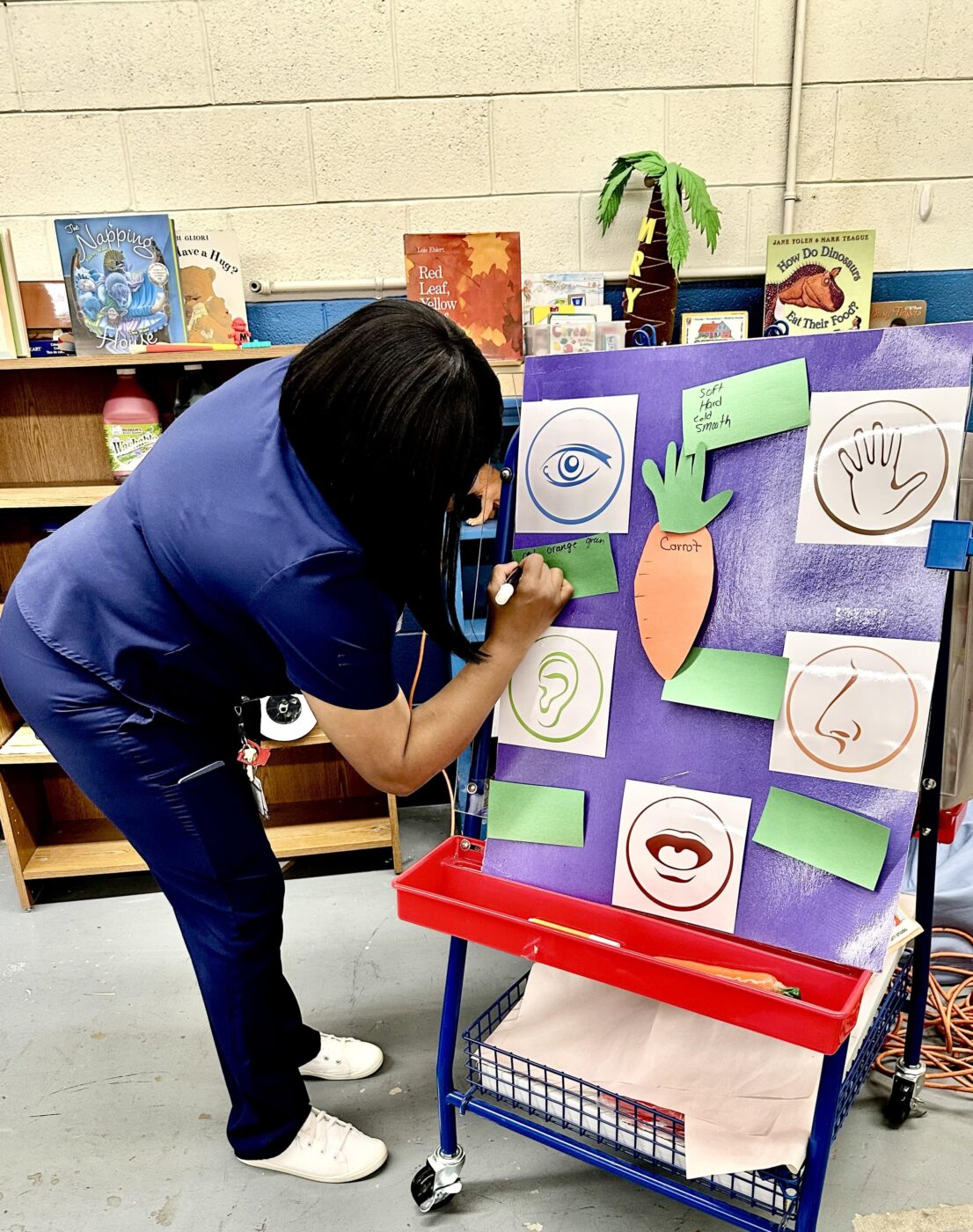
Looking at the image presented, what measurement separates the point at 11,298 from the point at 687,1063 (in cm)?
195

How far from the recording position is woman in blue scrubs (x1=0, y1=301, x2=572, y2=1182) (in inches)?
30.4

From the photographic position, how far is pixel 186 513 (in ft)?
2.84

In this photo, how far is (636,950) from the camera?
0.99 meters

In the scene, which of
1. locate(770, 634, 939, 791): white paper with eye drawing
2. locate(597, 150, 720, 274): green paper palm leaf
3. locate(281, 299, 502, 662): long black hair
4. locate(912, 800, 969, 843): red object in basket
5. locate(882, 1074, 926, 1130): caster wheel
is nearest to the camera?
locate(281, 299, 502, 662): long black hair

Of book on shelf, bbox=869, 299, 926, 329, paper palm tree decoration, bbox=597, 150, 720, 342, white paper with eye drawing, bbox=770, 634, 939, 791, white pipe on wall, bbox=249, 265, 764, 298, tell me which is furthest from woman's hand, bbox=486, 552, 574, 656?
book on shelf, bbox=869, 299, 926, 329

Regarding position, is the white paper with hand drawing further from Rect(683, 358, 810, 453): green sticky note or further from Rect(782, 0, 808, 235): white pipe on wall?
Rect(782, 0, 808, 235): white pipe on wall

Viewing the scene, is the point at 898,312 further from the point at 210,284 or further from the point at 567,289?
the point at 210,284

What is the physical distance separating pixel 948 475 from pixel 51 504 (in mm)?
1718

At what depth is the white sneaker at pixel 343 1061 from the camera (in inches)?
55.7

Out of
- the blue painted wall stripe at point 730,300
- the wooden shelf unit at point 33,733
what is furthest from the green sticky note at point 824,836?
the blue painted wall stripe at point 730,300

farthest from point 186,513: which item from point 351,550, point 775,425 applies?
point 775,425

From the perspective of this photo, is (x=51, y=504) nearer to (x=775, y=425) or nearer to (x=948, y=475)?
(x=775, y=425)

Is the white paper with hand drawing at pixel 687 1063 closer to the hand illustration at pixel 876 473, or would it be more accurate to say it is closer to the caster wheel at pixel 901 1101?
the caster wheel at pixel 901 1101

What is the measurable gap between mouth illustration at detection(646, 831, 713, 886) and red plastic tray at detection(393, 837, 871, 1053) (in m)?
0.06
